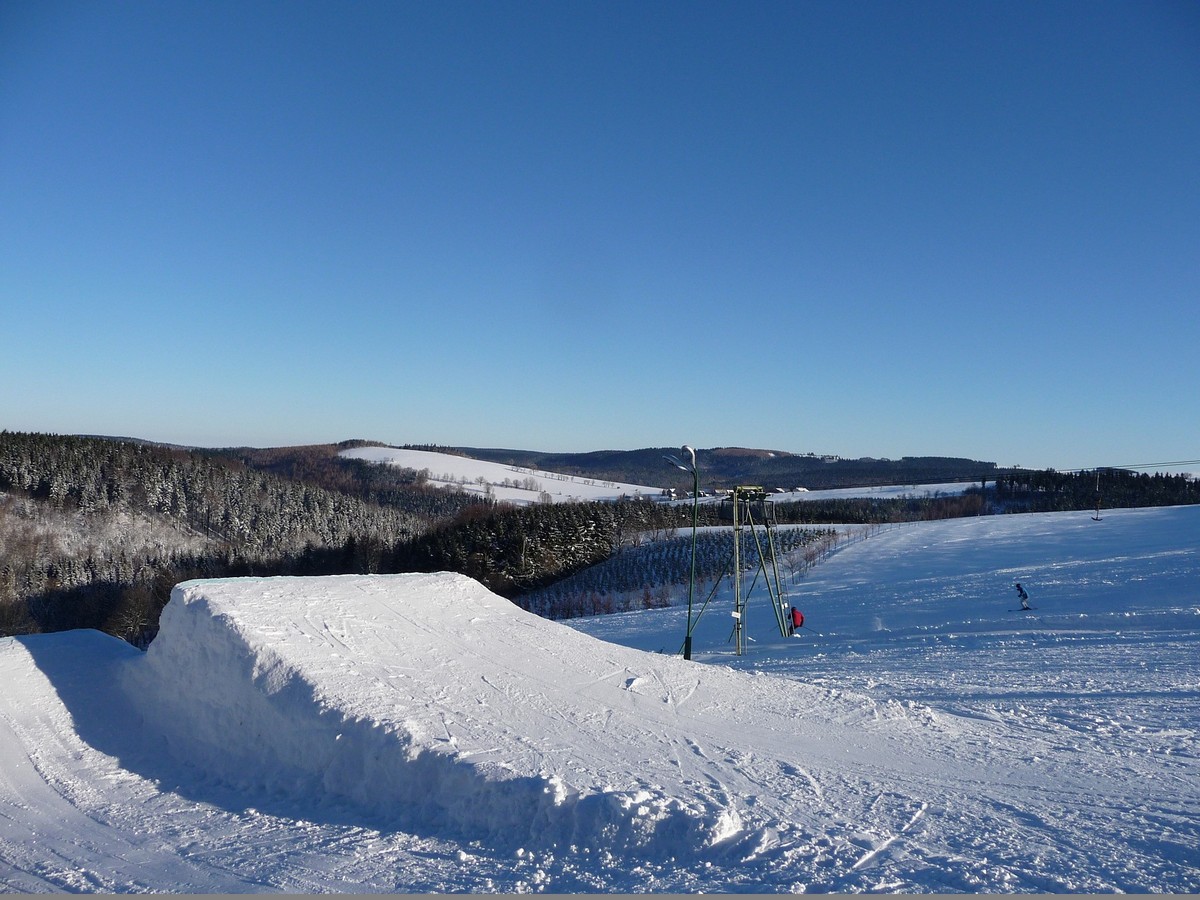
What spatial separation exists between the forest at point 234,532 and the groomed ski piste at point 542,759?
3898cm

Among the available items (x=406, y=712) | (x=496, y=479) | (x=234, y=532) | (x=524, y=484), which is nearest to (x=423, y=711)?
(x=406, y=712)

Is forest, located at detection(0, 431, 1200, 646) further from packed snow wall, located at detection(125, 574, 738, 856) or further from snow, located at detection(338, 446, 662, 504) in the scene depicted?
packed snow wall, located at detection(125, 574, 738, 856)

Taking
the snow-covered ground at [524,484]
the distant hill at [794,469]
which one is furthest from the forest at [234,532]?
the distant hill at [794,469]

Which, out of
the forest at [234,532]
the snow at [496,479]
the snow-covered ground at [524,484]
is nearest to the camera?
the forest at [234,532]

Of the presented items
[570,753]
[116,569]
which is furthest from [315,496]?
[570,753]

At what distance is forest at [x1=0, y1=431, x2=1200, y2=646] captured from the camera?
2243 inches

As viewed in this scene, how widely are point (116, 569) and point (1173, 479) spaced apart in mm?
125781

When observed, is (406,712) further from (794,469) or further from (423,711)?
(794,469)

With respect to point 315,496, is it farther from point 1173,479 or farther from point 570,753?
point 1173,479

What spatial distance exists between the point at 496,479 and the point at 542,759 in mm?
144409

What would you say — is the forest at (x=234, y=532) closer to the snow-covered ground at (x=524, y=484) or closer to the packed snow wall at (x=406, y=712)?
the snow-covered ground at (x=524, y=484)

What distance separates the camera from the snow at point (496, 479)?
435ft

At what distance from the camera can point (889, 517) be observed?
94688 mm

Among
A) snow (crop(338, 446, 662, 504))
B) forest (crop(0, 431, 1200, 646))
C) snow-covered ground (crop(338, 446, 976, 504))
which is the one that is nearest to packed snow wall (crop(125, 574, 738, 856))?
forest (crop(0, 431, 1200, 646))
